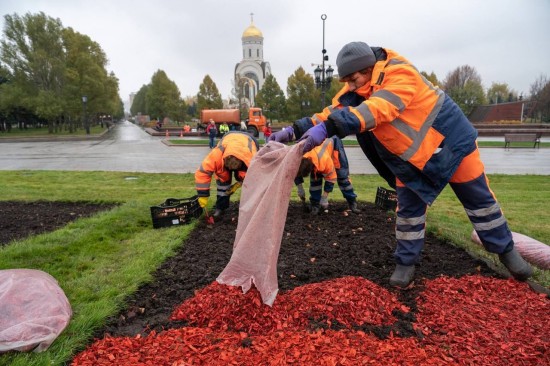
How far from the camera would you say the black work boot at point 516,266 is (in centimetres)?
346

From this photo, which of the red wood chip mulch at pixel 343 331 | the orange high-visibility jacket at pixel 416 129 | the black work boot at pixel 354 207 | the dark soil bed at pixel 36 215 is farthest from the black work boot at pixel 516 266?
the dark soil bed at pixel 36 215

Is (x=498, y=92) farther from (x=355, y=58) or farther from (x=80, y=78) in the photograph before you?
(x=355, y=58)

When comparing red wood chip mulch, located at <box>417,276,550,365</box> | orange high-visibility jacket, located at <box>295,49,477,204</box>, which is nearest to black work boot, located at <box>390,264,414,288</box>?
red wood chip mulch, located at <box>417,276,550,365</box>

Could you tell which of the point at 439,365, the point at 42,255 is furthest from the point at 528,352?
the point at 42,255

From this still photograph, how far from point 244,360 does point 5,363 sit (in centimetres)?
143

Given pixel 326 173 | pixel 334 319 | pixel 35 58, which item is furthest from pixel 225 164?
pixel 35 58

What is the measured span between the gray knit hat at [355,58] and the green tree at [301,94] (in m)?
41.8

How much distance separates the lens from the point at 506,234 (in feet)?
11.3

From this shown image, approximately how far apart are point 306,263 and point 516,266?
191 cm

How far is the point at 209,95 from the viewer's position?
6025 cm

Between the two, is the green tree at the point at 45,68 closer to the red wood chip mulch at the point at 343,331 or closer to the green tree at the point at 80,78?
the green tree at the point at 80,78

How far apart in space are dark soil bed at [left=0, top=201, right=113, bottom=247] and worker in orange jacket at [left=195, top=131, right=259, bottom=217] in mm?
2179

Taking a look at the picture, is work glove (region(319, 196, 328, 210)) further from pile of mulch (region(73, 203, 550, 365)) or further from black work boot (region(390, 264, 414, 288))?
black work boot (region(390, 264, 414, 288))

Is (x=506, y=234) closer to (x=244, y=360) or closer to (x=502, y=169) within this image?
(x=244, y=360)
